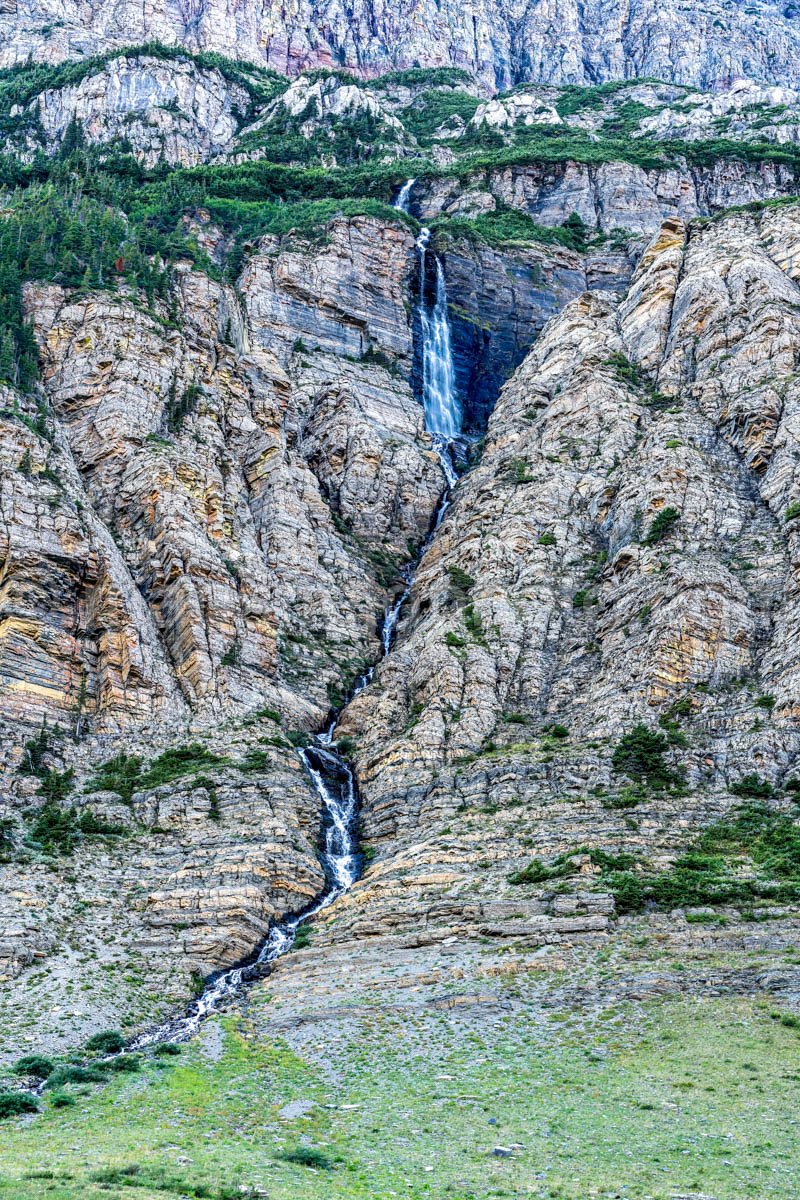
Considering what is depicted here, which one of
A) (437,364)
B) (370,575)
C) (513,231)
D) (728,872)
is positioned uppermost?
(513,231)

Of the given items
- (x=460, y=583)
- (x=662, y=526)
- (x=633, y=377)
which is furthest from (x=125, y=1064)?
(x=633, y=377)

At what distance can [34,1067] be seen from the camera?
4794cm

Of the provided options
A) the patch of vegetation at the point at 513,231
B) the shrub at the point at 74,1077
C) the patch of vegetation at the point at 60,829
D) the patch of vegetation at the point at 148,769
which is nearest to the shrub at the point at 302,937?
the patch of vegetation at the point at 60,829

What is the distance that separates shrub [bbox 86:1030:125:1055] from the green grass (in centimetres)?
390

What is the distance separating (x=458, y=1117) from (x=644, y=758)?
3280 cm

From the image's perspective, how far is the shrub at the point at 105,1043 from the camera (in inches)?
2021

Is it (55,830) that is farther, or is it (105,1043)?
(55,830)

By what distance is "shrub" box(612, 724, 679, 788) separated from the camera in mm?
67438

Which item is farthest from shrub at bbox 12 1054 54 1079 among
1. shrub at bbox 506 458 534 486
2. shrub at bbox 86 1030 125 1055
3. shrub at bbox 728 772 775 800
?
shrub at bbox 506 458 534 486

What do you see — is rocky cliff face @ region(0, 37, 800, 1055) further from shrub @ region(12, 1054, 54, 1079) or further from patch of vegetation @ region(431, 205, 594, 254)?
shrub @ region(12, 1054, 54, 1079)

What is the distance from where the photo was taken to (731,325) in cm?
10231

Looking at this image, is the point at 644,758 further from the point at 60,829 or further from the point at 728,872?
the point at 60,829

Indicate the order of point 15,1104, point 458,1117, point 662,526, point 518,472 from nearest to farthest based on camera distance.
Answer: point 458,1117, point 15,1104, point 662,526, point 518,472

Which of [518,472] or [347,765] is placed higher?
[518,472]
